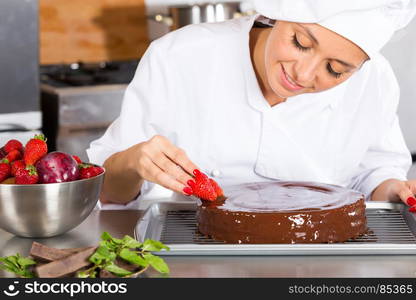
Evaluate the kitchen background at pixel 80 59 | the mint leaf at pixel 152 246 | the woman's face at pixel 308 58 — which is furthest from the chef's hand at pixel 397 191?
the kitchen background at pixel 80 59

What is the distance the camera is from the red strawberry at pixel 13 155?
5.33 ft

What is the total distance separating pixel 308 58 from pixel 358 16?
0.15 meters

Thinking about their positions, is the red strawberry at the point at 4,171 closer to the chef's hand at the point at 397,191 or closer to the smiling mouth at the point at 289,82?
the smiling mouth at the point at 289,82

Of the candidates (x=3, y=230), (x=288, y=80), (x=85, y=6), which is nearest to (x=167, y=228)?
(x=3, y=230)

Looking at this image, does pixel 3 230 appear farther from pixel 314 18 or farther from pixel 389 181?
pixel 389 181

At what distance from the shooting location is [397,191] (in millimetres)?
1935

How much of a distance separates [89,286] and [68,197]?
334 millimetres

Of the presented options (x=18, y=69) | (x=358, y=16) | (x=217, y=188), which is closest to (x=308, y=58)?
(x=358, y=16)

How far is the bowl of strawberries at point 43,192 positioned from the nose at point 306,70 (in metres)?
0.55

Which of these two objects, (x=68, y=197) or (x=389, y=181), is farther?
(x=389, y=181)

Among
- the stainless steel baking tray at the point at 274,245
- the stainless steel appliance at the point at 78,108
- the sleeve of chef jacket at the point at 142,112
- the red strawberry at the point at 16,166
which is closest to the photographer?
the stainless steel baking tray at the point at 274,245

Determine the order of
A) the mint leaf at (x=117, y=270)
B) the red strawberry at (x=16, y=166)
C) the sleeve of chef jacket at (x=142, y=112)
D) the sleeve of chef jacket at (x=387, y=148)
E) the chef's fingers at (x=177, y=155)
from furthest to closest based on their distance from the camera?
the sleeve of chef jacket at (x=387, y=148) → the sleeve of chef jacket at (x=142, y=112) → the chef's fingers at (x=177, y=155) → the red strawberry at (x=16, y=166) → the mint leaf at (x=117, y=270)

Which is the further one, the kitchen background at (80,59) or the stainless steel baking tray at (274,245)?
the kitchen background at (80,59)

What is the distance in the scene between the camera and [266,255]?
146 cm
